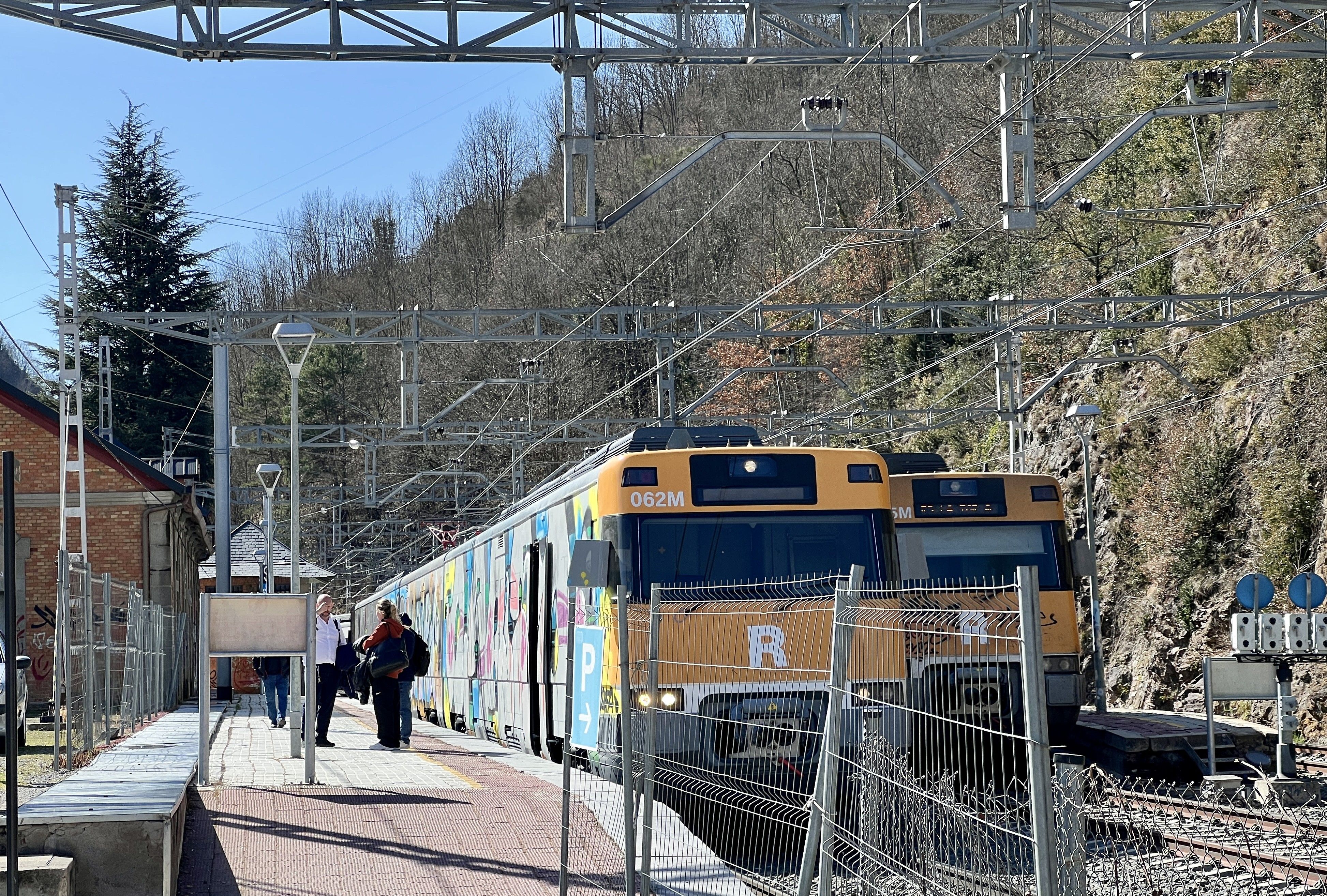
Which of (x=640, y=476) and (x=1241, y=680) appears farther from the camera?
(x=1241, y=680)

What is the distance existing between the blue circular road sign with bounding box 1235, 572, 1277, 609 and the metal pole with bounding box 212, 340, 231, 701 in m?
18.2

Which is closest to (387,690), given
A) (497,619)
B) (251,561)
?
(497,619)

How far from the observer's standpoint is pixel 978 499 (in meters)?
17.2

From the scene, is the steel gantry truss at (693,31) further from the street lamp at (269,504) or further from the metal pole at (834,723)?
the street lamp at (269,504)

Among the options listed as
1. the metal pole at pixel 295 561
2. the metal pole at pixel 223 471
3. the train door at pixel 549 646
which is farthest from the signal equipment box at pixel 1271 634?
the metal pole at pixel 223 471

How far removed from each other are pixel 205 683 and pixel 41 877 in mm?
6416

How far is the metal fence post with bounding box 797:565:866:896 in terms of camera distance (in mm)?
5773

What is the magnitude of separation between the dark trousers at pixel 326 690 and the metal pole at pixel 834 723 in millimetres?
12991

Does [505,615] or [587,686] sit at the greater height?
[505,615]

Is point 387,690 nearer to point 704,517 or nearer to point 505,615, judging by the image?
point 505,615

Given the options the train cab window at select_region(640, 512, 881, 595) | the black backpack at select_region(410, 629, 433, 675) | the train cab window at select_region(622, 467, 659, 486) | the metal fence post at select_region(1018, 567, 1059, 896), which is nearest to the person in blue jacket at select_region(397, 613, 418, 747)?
the black backpack at select_region(410, 629, 433, 675)

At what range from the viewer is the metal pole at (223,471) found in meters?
28.4

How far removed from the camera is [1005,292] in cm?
3762

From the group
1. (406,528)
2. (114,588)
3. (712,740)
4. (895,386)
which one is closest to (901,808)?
(712,740)
